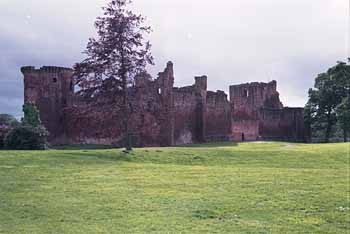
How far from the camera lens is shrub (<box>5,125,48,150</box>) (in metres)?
34.4

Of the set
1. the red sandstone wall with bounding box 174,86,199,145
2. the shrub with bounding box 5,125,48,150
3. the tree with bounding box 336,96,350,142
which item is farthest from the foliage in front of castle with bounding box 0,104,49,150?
the tree with bounding box 336,96,350,142

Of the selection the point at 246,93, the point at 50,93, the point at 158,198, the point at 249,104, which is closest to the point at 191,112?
the point at 249,104

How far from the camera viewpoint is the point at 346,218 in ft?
48.0

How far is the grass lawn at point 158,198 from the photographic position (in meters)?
12.9

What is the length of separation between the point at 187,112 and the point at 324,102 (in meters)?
24.1

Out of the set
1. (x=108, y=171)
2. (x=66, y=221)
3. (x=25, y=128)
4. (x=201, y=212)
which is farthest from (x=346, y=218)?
(x=25, y=128)

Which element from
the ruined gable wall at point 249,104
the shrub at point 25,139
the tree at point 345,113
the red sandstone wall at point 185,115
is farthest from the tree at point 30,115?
the tree at point 345,113

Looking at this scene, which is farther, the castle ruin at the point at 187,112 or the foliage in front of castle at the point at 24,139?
the castle ruin at the point at 187,112

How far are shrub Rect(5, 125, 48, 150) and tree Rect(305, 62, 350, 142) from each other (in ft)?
165

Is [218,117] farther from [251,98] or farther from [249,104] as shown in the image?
[251,98]

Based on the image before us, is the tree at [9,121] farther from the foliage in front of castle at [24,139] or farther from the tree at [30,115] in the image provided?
the foliage in front of castle at [24,139]

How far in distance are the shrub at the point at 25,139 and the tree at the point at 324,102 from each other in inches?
1984

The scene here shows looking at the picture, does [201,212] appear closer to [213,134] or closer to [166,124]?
[166,124]

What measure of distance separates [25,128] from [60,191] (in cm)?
1854
